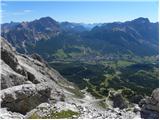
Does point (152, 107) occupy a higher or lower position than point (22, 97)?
lower

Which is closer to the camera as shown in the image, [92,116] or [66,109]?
[92,116]

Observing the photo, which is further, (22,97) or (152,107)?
(152,107)

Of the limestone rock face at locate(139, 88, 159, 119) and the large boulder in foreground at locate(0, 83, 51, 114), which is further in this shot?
the limestone rock face at locate(139, 88, 159, 119)

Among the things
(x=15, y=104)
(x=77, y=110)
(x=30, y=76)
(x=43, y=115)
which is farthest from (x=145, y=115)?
(x=30, y=76)

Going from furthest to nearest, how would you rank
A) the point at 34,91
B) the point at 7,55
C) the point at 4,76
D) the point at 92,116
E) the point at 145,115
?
the point at 7,55 < the point at 4,76 < the point at 34,91 < the point at 145,115 < the point at 92,116

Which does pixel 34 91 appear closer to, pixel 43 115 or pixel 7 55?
pixel 43 115

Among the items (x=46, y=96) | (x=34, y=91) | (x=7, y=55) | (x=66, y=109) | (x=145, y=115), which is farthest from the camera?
(x=7, y=55)

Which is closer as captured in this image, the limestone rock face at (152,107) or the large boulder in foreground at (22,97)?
the large boulder in foreground at (22,97)

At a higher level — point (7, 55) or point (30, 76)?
point (7, 55)
